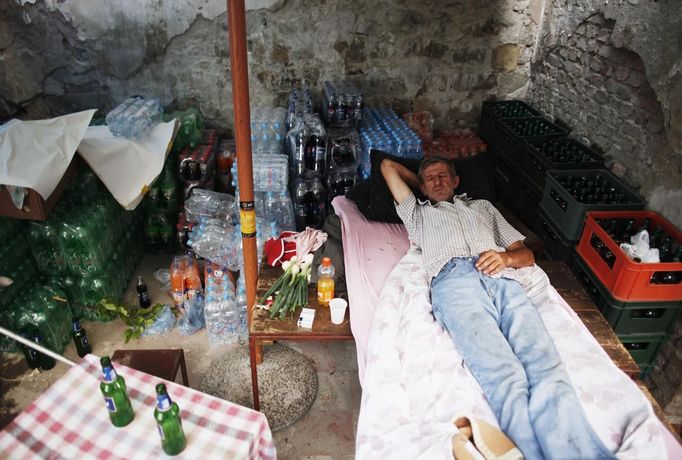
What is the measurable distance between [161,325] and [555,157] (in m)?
3.28

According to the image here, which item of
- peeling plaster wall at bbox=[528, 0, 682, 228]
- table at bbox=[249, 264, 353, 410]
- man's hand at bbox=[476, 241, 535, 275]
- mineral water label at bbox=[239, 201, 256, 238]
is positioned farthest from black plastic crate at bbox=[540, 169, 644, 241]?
mineral water label at bbox=[239, 201, 256, 238]

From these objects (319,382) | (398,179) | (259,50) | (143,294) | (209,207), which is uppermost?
(259,50)

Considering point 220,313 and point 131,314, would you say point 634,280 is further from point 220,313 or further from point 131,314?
point 131,314

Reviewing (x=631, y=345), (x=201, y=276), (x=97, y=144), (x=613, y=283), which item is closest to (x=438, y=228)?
(x=613, y=283)

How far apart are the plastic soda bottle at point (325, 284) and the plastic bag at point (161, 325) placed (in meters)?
1.37

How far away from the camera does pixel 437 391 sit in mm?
1965

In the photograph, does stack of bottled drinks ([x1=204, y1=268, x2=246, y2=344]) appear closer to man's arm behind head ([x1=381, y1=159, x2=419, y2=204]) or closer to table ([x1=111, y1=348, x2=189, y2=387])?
table ([x1=111, y1=348, x2=189, y2=387])

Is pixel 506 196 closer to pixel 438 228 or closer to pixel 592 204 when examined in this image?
pixel 592 204

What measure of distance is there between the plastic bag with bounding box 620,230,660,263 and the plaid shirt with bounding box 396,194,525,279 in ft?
Result: 1.80

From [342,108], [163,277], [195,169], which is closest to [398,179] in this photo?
[342,108]

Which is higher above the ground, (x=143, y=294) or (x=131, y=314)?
(x=143, y=294)

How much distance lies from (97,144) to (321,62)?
89.0 inches

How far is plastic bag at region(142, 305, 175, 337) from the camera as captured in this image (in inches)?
131

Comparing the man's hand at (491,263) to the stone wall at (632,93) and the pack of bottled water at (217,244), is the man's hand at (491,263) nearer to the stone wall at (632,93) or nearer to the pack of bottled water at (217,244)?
the stone wall at (632,93)
